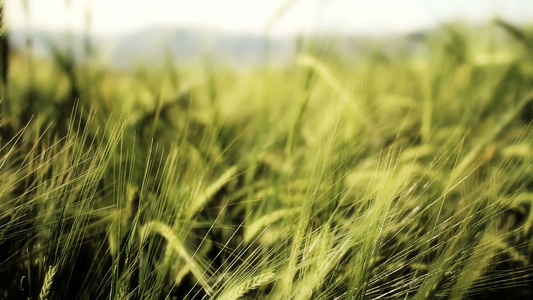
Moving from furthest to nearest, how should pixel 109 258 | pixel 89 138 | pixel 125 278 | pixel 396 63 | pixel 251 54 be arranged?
1. pixel 396 63
2. pixel 251 54
3. pixel 89 138
4. pixel 109 258
5. pixel 125 278

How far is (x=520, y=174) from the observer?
1.44 ft

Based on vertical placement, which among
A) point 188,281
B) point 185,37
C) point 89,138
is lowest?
point 188,281

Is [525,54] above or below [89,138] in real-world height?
above

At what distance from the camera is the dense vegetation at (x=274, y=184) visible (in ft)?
1.28

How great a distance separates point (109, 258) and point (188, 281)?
0.34 feet

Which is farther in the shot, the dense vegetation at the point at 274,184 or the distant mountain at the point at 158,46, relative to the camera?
the distant mountain at the point at 158,46

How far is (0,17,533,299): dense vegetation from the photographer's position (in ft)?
1.28

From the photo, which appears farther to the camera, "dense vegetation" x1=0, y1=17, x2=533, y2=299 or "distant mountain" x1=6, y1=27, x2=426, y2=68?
"distant mountain" x1=6, y1=27, x2=426, y2=68

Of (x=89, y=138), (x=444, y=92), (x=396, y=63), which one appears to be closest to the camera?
(x=89, y=138)

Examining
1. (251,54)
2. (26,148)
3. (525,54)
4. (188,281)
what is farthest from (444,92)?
(26,148)

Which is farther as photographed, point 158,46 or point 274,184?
point 158,46

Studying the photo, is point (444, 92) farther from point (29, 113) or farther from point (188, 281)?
point (29, 113)

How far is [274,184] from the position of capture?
61cm

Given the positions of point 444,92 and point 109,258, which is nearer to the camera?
point 109,258
